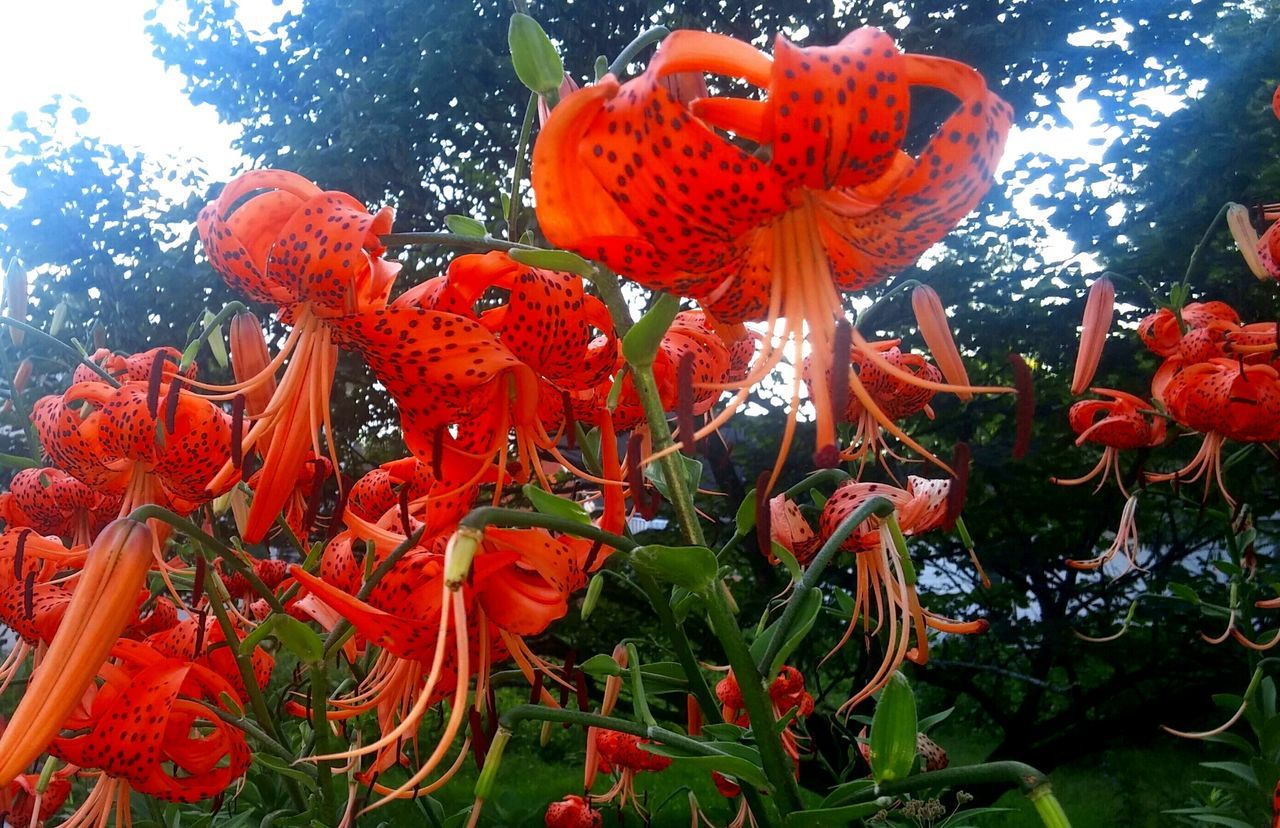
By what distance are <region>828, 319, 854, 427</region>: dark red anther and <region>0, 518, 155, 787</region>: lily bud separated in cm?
55

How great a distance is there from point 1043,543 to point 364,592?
2.72m

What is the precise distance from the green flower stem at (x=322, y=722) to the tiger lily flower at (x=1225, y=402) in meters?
1.62

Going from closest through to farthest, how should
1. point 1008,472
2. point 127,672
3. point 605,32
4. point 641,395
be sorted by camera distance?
point 641,395 → point 127,672 → point 1008,472 → point 605,32

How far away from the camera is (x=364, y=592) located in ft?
2.33

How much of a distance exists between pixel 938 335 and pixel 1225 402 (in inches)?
35.8

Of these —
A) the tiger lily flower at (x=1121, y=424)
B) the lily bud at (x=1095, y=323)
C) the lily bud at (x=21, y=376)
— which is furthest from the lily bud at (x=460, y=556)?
the tiger lily flower at (x=1121, y=424)

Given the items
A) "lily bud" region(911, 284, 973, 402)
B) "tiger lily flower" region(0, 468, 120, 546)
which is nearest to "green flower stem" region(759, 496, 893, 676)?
"lily bud" region(911, 284, 973, 402)

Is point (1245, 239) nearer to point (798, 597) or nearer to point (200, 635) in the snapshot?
point (798, 597)

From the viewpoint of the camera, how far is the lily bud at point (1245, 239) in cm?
173

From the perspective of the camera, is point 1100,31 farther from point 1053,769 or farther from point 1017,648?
point 1053,769

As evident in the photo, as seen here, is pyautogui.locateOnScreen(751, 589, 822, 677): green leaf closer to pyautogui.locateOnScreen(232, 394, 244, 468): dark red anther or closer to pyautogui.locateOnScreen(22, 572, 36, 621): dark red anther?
pyautogui.locateOnScreen(232, 394, 244, 468): dark red anther

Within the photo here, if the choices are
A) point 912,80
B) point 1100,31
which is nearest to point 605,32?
point 1100,31

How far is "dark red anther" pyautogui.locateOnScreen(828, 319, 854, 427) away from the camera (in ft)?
2.11

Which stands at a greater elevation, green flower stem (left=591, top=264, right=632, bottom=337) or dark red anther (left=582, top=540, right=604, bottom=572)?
green flower stem (left=591, top=264, right=632, bottom=337)
